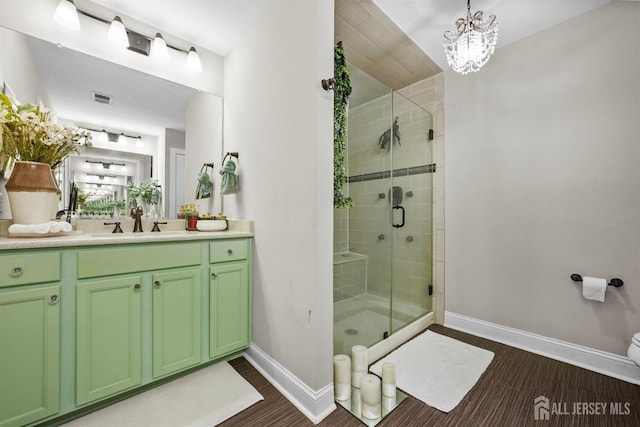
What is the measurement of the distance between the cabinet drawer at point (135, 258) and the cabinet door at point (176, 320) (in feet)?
0.23

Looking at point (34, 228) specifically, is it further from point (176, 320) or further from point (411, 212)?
point (411, 212)

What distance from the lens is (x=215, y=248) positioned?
1699mm

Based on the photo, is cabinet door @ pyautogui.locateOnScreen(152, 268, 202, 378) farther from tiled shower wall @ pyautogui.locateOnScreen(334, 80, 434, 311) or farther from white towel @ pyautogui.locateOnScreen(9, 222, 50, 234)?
tiled shower wall @ pyautogui.locateOnScreen(334, 80, 434, 311)

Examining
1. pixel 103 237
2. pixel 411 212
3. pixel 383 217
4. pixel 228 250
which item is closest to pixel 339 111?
pixel 383 217

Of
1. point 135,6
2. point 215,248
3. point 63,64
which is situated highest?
point 135,6

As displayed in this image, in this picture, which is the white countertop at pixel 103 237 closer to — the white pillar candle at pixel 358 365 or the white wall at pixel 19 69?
the white wall at pixel 19 69

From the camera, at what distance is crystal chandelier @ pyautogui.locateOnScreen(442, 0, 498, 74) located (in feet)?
5.29

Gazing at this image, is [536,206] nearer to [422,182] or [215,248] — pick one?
[422,182]

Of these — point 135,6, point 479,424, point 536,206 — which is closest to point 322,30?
point 135,6

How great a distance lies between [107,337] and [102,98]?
1619 millimetres

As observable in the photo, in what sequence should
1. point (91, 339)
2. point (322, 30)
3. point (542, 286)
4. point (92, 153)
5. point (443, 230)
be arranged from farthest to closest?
point (443, 230), point (542, 286), point (92, 153), point (322, 30), point (91, 339)

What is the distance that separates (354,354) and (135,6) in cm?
279

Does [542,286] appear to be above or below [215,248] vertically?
below

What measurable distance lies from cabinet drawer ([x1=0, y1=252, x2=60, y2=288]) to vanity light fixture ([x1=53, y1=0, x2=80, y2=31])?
146 centimetres
